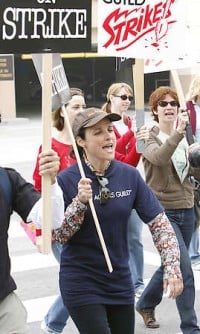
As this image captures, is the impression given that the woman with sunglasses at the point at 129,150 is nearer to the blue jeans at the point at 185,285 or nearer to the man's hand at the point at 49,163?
Answer: the blue jeans at the point at 185,285

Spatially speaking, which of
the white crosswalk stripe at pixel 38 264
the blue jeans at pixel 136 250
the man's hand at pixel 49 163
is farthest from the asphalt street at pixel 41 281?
the man's hand at pixel 49 163

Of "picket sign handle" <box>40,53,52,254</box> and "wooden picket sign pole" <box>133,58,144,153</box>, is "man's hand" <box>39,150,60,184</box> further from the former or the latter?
"wooden picket sign pole" <box>133,58,144,153</box>

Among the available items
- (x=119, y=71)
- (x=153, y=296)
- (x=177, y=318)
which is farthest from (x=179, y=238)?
(x=119, y=71)

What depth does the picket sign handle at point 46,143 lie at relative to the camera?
140 inches

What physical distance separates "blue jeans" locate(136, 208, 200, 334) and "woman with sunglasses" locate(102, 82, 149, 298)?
29.7 inches

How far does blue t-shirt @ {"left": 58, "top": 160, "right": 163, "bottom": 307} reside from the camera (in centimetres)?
402

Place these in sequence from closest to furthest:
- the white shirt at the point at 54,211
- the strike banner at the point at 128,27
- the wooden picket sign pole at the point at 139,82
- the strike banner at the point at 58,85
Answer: the white shirt at the point at 54,211 → the strike banner at the point at 58,85 → the strike banner at the point at 128,27 → the wooden picket sign pole at the point at 139,82

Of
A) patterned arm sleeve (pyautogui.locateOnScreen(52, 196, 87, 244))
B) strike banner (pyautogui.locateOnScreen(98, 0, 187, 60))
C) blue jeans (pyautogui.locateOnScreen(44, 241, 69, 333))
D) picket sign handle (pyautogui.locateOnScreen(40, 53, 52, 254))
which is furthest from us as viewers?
blue jeans (pyautogui.locateOnScreen(44, 241, 69, 333))

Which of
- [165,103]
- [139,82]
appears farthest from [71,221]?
[165,103]

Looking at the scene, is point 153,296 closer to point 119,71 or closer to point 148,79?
point 119,71

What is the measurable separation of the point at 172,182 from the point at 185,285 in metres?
0.77

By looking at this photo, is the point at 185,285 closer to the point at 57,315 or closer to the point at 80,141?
the point at 57,315

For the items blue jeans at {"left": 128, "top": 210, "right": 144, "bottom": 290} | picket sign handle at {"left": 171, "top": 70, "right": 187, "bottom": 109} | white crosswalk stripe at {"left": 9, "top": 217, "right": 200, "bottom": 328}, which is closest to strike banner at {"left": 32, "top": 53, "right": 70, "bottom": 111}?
picket sign handle at {"left": 171, "top": 70, "right": 187, "bottom": 109}

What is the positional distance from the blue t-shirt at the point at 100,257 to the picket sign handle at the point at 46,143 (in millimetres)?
439
